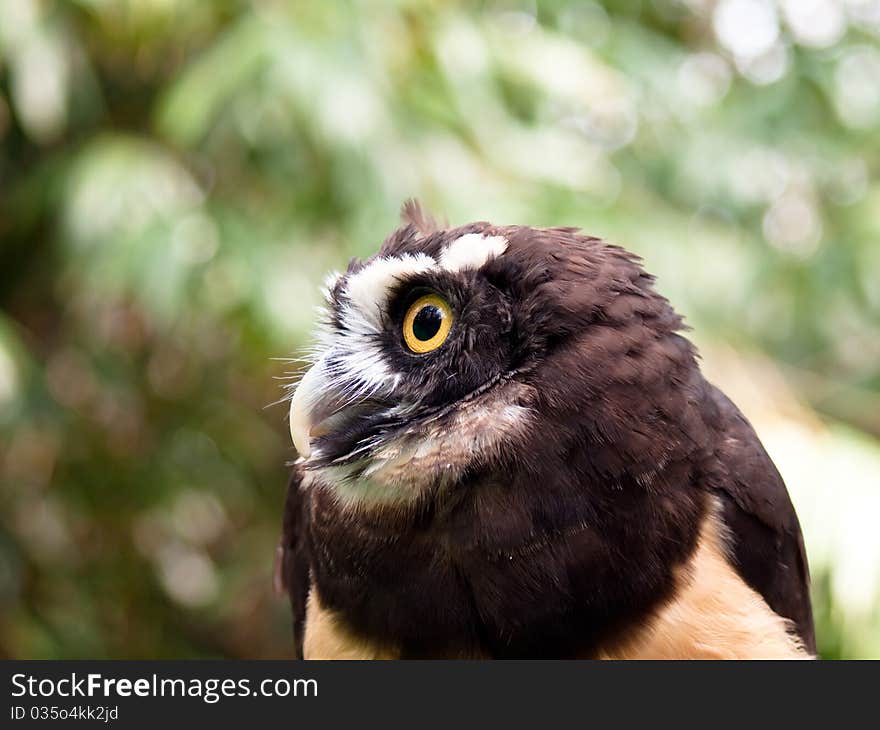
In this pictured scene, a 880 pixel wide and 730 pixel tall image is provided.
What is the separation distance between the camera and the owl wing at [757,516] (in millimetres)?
1828

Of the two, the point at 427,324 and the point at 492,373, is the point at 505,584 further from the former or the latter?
the point at 427,324

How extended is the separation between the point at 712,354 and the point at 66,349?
2.94 meters

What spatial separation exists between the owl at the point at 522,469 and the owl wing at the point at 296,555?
0.27 meters

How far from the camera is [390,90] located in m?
3.65

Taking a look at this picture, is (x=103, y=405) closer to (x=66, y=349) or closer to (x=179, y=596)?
(x=66, y=349)

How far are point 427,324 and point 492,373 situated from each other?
0.52ft

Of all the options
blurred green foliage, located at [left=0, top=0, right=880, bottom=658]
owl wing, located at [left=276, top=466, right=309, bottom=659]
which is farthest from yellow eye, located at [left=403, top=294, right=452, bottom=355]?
blurred green foliage, located at [left=0, top=0, right=880, bottom=658]

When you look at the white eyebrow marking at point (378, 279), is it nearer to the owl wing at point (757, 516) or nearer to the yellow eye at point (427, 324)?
the yellow eye at point (427, 324)

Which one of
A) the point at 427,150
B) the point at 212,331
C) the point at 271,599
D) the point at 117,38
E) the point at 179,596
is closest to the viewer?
the point at 427,150

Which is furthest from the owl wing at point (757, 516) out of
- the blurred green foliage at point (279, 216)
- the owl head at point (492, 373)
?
the blurred green foliage at point (279, 216)

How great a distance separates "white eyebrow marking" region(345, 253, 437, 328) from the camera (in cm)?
179

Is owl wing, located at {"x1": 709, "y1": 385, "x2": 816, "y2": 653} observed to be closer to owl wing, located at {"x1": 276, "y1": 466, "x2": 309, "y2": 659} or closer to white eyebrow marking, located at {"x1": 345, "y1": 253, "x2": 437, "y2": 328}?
Result: white eyebrow marking, located at {"x1": 345, "y1": 253, "x2": 437, "y2": 328}

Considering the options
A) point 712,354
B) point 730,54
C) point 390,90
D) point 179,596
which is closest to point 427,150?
point 390,90

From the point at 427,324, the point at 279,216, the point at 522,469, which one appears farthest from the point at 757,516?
the point at 279,216
